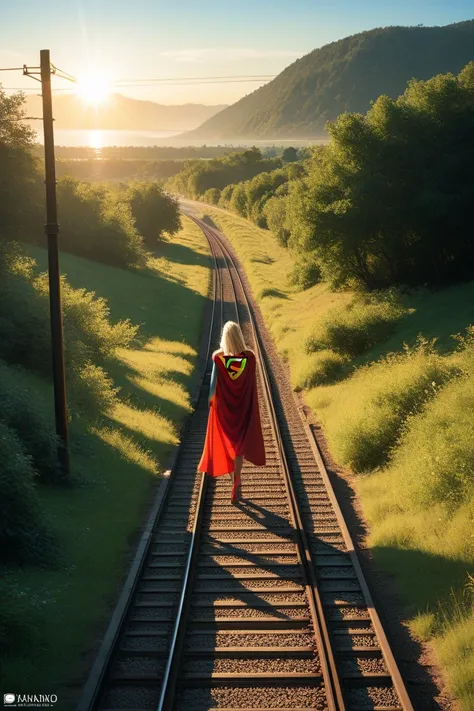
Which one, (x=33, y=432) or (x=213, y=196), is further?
(x=213, y=196)

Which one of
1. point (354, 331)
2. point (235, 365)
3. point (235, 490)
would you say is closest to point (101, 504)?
point (235, 490)

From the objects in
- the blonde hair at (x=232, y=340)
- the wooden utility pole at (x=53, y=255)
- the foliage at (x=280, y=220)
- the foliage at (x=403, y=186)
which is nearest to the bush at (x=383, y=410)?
the blonde hair at (x=232, y=340)

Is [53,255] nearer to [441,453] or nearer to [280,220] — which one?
[441,453]

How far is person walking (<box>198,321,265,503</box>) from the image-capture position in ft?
39.0

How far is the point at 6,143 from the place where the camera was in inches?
979

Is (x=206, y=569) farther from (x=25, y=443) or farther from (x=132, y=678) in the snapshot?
(x=25, y=443)

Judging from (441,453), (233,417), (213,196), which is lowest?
(441,453)

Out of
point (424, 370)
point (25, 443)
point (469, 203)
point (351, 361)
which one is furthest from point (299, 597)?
point (469, 203)

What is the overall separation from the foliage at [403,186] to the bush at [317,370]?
9724mm

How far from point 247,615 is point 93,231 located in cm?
4964

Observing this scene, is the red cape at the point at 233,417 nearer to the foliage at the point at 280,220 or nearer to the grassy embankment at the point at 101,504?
the grassy embankment at the point at 101,504

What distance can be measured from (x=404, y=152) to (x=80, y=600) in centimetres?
2920

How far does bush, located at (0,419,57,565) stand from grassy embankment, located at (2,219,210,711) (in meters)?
0.32

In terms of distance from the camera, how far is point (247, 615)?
29.4ft
